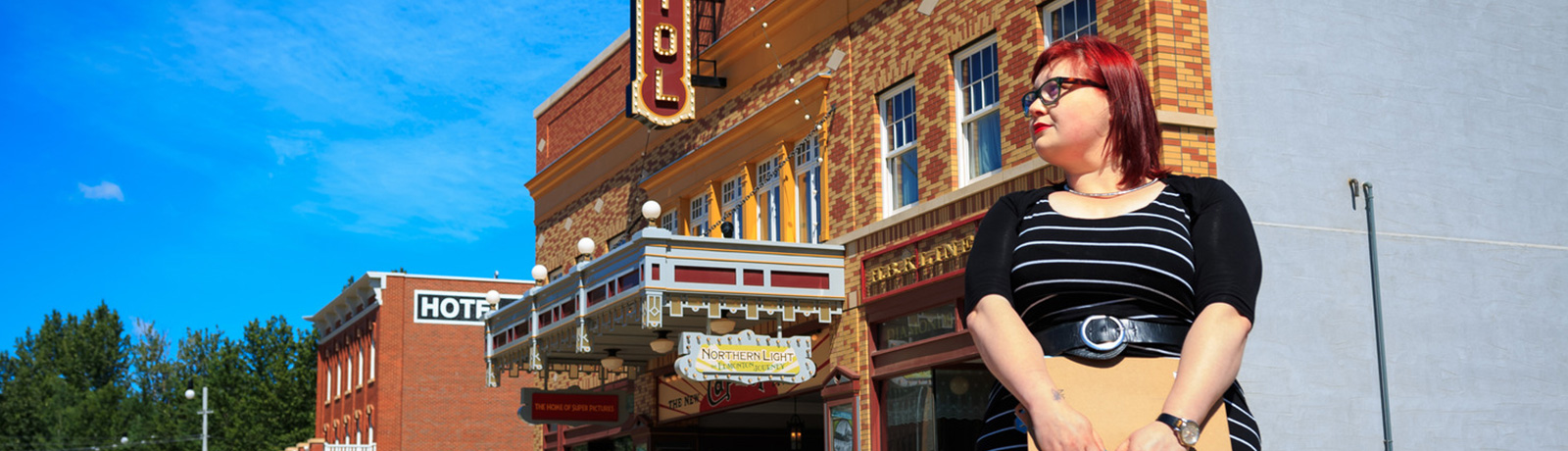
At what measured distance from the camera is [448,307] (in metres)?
43.9

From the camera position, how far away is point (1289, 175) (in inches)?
478

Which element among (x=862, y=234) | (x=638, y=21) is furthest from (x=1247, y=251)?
(x=638, y=21)

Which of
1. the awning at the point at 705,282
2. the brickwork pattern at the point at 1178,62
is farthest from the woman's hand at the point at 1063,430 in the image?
the awning at the point at 705,282

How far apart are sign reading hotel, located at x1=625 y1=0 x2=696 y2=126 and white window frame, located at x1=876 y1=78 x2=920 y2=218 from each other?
4.03m

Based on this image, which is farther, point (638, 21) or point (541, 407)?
point (541, 407)

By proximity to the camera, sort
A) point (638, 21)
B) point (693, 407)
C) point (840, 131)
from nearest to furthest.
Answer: point (840, 131) → point (638, 21) → point (693, 407)

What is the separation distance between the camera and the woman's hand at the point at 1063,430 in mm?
3492

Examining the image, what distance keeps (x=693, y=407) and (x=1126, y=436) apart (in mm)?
16524

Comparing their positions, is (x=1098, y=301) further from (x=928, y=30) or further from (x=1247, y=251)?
(x=928, y=30)

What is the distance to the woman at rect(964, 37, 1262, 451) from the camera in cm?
360

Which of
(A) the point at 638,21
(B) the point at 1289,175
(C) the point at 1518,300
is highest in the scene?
(A) the point at 638,21

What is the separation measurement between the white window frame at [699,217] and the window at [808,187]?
236cm

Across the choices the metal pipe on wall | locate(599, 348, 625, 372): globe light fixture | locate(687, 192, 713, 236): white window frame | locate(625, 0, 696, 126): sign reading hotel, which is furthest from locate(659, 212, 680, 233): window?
the metal pipe on wall

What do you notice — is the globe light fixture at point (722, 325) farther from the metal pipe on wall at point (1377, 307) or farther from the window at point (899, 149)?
the metal pipe on wall at point (1377, 307)
